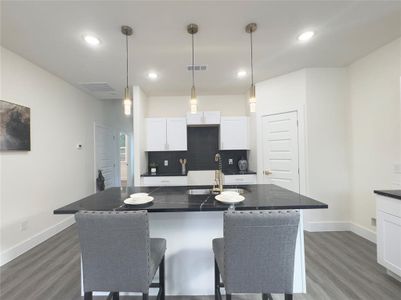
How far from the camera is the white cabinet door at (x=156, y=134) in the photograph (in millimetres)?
4309

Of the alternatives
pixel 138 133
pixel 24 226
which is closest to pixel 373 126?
pixel 138 133

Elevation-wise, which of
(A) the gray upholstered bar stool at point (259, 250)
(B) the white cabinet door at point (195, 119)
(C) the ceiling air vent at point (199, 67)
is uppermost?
(C) the ceiling air vent at point (199, 67)

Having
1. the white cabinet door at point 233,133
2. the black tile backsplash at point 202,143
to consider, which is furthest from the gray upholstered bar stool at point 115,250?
the black tile backsplash at point 202,143

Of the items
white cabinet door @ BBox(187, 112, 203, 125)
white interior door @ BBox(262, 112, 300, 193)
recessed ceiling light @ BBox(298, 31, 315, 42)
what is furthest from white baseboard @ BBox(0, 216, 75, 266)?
recessed ceiling light @ BBox(298, 31, 315, 42)

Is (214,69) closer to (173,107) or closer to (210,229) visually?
(173,107)

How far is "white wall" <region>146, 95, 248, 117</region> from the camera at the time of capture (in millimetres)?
4711

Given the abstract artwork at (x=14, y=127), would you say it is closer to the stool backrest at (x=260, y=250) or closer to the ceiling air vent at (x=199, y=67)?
the ceiling air vent at (x=199, y=67)

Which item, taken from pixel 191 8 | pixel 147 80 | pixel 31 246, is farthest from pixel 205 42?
pixel 31 246

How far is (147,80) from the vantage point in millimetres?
3762

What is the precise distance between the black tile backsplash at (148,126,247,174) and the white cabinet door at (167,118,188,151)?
422mm

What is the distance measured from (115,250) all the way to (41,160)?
9.18 ft

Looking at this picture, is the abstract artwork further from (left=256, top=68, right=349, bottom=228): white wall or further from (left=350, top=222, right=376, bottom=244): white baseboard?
(left=350, top=222, right=376, bottom=244): white baseboard

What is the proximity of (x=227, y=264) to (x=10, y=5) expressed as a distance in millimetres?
2880

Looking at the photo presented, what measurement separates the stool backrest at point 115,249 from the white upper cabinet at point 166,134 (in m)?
3.08
